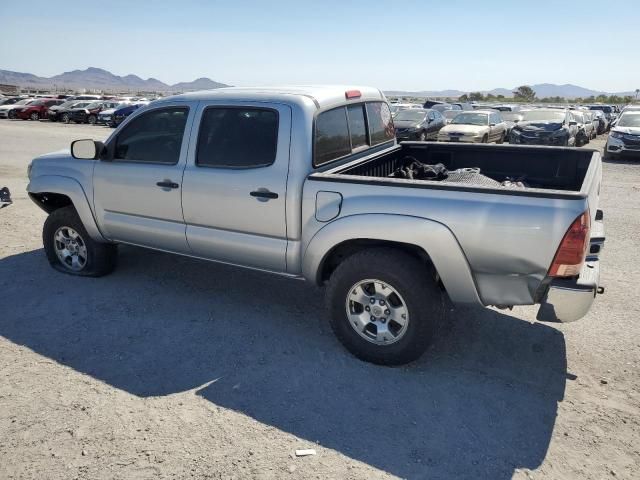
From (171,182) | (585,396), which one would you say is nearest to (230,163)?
(171,182)

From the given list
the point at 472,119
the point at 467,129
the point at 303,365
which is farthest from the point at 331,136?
the point at 472,119

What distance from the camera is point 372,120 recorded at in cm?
479

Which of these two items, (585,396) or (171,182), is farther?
(171,182)

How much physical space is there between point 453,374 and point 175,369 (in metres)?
2.03

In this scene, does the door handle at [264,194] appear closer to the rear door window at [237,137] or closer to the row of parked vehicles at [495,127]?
the rear door window at [237,137]

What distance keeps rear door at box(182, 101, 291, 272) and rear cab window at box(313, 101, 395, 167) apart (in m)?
0.30

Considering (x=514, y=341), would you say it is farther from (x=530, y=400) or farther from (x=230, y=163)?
(x=230, y=163)

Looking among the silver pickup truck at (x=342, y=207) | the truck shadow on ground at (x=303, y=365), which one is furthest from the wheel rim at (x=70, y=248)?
the truck shadow on ground at (x=303, y=365)

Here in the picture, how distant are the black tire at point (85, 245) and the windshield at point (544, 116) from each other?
1632 cm

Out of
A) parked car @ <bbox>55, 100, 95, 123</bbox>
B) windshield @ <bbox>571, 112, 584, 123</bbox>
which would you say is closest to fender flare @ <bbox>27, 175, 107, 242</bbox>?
windshield @ <bbox>571, 112, 584, 123</bbox>

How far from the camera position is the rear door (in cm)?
377

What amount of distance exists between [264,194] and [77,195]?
2.26 metres

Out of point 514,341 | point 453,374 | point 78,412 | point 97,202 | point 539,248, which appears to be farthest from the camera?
point 97,202

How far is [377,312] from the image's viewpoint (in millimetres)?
3568
